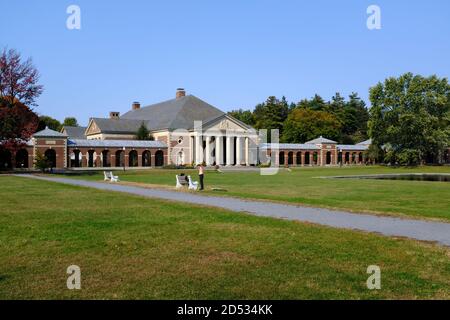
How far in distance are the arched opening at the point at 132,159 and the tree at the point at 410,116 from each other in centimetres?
3964

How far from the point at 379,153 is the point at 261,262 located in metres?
78.2

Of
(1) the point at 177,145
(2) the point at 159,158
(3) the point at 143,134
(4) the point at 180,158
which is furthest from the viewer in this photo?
(3) the point at 143,134

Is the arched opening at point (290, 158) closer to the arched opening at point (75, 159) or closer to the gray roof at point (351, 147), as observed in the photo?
the gray roof at point (351, 147)

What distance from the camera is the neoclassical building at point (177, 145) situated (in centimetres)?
6684

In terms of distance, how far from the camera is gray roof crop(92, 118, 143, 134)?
261 ft

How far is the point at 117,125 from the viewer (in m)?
81.3

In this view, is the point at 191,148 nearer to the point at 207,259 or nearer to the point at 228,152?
the point at 228,152

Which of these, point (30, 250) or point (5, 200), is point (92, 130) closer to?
point (5, 200)

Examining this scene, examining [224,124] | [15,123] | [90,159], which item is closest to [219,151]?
[224,124]

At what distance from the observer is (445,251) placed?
8531 millimetres

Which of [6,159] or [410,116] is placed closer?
[6,159]

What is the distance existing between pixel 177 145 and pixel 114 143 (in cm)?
1142

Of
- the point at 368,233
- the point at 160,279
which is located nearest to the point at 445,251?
the point at 368,233

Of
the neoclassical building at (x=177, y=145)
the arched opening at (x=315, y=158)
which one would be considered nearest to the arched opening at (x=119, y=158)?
the neoclassical building at (x=177, y=145)
